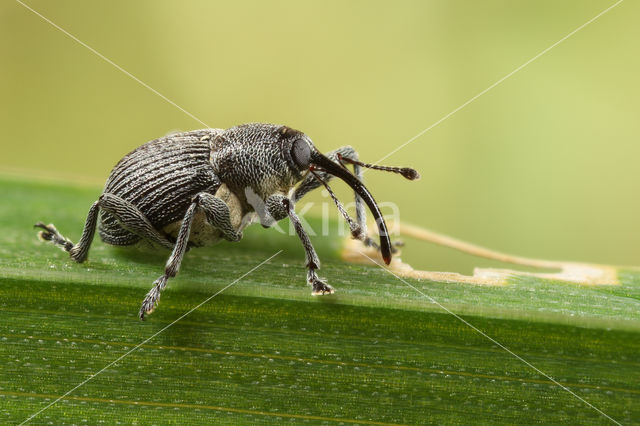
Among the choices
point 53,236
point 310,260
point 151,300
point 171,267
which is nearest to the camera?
point 151,300

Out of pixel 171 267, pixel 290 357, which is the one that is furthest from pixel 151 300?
pixel 290 357

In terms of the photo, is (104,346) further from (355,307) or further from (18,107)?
(18,107)

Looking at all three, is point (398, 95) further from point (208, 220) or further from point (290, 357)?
point (290, 357)

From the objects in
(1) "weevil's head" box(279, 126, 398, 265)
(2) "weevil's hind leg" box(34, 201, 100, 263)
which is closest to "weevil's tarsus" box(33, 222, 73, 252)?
(2) "weevil's hind leg" box(34, 201, 100, 263)

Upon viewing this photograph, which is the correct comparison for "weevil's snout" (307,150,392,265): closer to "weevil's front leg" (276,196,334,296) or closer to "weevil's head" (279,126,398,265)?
"weevil's head" (279,126,398,265)

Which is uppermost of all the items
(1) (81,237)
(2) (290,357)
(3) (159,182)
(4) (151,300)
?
(3) (159,182)

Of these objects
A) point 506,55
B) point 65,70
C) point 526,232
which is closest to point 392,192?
point 526,232

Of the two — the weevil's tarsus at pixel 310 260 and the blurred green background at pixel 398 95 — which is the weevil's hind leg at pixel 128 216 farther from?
the blurred green background at pixel 398 95

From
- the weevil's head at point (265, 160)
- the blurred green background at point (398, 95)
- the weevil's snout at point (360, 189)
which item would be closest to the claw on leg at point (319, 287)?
the weevil's snout at point (360, 189)
